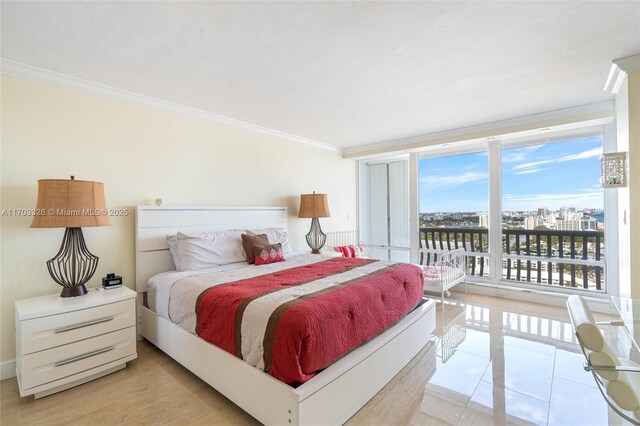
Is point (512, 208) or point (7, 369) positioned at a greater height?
point (512, 208)

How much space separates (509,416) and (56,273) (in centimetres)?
350

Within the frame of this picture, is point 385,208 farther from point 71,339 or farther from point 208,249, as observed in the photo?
point 71,339

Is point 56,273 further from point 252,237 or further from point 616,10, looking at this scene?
point 616,10

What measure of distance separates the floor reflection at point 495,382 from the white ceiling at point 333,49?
7.96ft

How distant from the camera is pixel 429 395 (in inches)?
80.2

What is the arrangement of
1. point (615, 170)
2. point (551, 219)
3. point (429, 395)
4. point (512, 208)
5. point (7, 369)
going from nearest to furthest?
point (429, 395) < point (7, 369) < point (615, 170) < point (551, 219) < point (512, 208)

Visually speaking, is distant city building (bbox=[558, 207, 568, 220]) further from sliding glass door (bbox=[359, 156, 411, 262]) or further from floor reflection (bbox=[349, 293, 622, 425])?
sliding glass door (bbox=[359, 156, 411, 262])

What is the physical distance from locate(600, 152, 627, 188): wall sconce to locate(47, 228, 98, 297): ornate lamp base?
4.49m

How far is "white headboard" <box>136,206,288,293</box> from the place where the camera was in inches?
113

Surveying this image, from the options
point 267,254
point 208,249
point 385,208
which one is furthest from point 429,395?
point 385,208

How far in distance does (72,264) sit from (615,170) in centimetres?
457

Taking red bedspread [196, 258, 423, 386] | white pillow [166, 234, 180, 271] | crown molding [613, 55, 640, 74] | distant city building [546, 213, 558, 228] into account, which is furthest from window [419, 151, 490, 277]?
white pillow [166, 234, 180, 271]

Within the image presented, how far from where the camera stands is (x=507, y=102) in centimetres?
318

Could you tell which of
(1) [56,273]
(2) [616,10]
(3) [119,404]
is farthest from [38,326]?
(2) [616,10]
